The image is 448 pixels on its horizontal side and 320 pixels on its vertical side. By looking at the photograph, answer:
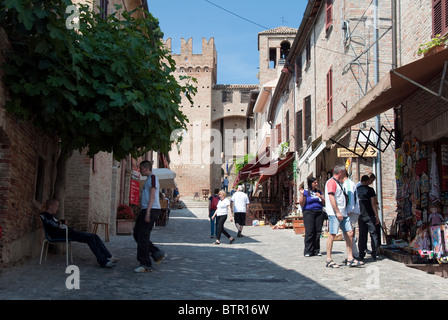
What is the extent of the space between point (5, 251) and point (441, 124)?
661cm

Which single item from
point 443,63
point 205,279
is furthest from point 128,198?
point 443,63

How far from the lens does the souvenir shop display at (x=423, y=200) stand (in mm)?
7820

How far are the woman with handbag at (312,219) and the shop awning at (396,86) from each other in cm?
126

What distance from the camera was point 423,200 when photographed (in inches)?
358

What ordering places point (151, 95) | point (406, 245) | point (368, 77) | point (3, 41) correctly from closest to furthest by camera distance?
point (3, 41)
point (151, 95)
point (406, 245)
point (368, 77)

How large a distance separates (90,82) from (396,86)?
178 inches

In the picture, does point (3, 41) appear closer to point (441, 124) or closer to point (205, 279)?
point (205, 279)

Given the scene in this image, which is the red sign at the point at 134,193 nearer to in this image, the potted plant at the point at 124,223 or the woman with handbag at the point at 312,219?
the potted plant at the point at 124,223

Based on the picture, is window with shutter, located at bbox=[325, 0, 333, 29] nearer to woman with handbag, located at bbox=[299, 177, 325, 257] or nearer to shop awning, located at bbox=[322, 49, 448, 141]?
shop awning, located at bbox=[322, 49, 448, 141]

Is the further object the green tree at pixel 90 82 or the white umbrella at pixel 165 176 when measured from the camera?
the white umbrella at pixel 165 176

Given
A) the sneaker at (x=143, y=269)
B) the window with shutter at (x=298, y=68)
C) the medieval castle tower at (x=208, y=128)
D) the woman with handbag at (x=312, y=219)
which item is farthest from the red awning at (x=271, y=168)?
the medieval castle tower at (x=208, y=128)

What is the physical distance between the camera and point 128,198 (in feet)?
66.9

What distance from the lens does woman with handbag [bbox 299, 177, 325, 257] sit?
10102 millimetres
